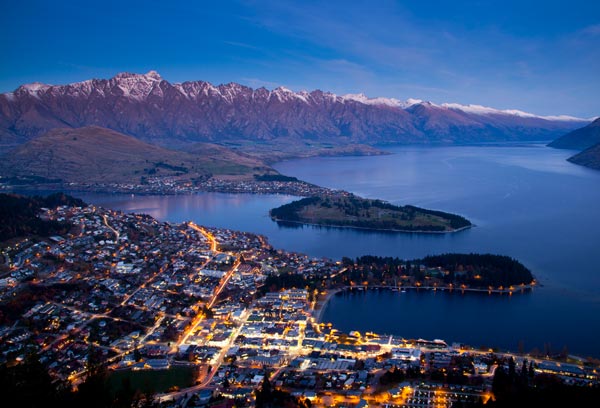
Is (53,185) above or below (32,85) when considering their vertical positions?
below

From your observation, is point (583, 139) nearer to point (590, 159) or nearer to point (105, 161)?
point (590, 159)

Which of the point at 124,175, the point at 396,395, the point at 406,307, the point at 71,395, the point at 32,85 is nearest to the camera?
the point at 71,395

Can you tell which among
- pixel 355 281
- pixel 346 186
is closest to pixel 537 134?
pixel 346 186

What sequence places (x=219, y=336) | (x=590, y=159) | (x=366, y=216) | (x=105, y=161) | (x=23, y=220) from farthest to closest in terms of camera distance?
(x=590, y=159), (x=105, y=161), (x=366, y=216), (x=23, y=220), (x=219, y=336)

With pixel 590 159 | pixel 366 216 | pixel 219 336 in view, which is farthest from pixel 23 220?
pixel 590 159

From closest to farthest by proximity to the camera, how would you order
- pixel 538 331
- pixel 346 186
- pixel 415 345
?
pixel 415 345, pixel 538 331, pixel 346 186

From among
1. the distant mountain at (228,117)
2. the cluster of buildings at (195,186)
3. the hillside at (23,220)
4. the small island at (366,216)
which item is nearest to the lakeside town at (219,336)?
the hillside at (23,220)

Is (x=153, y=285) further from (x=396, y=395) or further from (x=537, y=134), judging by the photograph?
(x=537, y=134)
